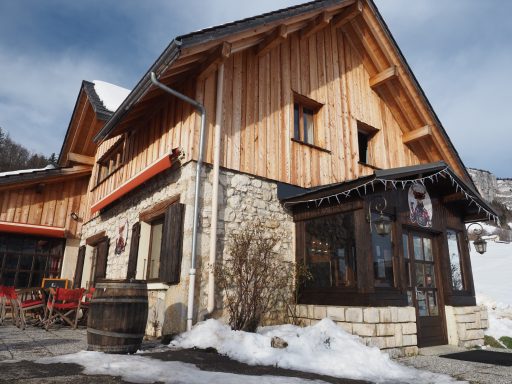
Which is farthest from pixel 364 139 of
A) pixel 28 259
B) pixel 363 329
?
pixel 28 259

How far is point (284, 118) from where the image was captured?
7582mm

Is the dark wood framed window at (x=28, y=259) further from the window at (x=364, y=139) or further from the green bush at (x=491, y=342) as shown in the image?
the green bush at (x=491, y=342)

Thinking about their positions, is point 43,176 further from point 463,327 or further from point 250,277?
point 463,327

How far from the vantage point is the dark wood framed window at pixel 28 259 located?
10547 mm

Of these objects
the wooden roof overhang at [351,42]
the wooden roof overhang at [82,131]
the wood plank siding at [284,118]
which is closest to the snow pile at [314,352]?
the wood plank siding at [284,118]

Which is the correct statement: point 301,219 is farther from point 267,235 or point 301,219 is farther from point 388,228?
point 388,228

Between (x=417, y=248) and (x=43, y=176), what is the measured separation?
10.1 metres

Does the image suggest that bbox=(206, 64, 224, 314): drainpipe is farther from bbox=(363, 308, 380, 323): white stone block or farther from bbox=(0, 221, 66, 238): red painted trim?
bbox=(0, 221, 66, 238): red painted trim

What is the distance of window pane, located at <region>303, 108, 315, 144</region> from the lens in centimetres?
829

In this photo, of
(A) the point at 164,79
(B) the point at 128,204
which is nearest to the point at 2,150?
(B) the point at 128,204

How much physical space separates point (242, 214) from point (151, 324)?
2351 millimetres

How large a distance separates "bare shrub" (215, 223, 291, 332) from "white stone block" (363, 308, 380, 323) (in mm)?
1613

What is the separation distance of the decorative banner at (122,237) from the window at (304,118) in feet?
13.8

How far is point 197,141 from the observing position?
619 cm
